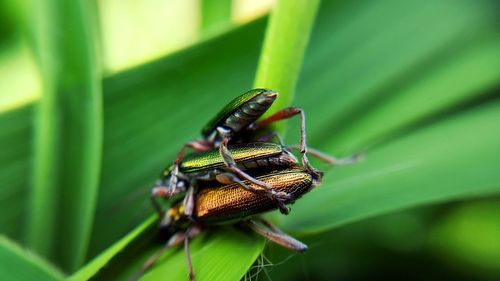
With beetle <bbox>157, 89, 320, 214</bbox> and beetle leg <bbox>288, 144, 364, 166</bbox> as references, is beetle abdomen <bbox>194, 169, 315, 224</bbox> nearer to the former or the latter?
beetle <bbox>157, 89, 320, 214</bbox>

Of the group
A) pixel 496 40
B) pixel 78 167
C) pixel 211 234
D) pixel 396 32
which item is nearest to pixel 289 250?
pixel 211 234

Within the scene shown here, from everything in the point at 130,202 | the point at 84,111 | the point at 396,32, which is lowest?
the point at 130,202

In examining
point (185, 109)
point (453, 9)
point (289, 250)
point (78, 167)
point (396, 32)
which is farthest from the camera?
point (453, 9)

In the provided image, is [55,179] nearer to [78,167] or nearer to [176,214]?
[78,167]

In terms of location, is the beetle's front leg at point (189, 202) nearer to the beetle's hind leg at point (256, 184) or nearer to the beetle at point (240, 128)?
the beetle at point (240, 128)

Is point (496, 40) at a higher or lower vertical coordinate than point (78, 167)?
higher

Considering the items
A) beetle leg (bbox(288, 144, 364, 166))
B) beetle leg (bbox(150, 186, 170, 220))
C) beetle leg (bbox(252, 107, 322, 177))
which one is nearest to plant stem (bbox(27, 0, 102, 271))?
beetle leg (bbox(150, 186, 170, 220))
